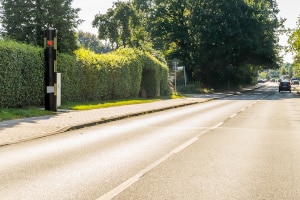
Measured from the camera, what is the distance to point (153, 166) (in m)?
6.90

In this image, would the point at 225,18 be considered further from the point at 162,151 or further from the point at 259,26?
the point at 162,151

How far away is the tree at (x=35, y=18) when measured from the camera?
3114cm

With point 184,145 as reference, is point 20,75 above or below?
above

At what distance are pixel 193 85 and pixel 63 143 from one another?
40149 mm

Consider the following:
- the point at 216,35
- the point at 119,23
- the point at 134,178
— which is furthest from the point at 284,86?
the point at 134,178

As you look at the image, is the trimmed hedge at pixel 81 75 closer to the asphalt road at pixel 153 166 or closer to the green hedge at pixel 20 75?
the green hedge at pixel 20 75

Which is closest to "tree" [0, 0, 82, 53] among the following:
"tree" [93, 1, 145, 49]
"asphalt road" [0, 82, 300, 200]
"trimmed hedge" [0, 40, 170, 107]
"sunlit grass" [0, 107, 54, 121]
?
"trimmed hedge" [0, 40, 170, 107]

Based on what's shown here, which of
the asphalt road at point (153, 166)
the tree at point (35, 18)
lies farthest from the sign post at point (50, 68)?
the tree at point (35, 18)

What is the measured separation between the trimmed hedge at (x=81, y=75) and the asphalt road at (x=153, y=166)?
690 cm

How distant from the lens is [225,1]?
5169 centimetres

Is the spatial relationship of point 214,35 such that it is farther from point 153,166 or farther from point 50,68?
point 153,166

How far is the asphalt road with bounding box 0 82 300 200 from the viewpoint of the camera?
525 centimetres

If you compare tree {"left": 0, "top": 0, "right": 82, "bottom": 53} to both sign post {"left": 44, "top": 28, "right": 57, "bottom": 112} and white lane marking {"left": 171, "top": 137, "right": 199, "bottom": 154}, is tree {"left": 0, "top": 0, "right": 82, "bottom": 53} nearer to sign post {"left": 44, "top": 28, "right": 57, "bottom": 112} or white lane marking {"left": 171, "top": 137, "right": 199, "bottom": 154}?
sign post {"left": 44, "top": 28, "right": 57, "bottom": 112}

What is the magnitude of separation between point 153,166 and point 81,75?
16.8 m
